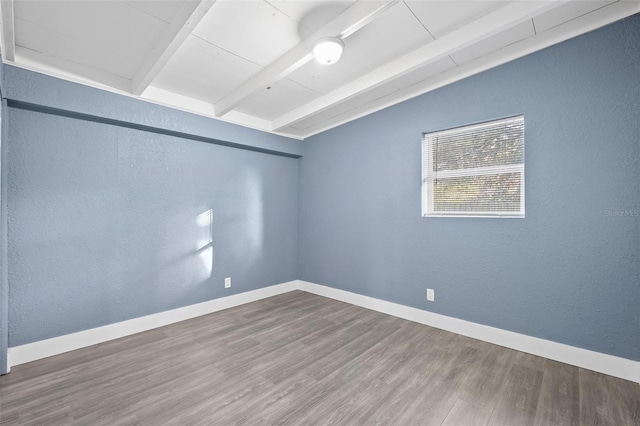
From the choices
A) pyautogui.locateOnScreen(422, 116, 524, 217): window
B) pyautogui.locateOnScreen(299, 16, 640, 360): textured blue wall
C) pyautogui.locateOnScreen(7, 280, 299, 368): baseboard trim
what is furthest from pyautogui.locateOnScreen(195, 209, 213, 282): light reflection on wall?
pyautogui.locateOnScreen(422, 116, 524, 217): window

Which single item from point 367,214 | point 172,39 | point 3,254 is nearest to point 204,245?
point 3,254

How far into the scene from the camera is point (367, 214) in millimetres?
3676

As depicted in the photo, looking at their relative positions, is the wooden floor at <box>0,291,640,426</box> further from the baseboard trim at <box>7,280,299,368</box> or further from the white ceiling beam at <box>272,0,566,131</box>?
the white ceiling beam at <box>272,0,566,131</box>

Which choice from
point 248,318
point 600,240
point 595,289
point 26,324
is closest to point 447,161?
point 600,240

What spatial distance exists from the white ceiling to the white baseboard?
236 centimetres

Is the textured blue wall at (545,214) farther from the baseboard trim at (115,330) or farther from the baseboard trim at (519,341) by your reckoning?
the baseboard trim at (115,330)

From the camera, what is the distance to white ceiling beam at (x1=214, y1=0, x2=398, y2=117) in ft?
6.00

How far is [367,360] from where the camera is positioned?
7.76 feet

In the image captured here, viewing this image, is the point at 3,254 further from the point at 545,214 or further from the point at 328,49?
the point at 545,214

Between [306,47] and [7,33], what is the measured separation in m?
2.09

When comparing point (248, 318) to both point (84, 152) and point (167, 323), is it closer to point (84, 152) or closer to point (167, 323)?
point (167, 323)

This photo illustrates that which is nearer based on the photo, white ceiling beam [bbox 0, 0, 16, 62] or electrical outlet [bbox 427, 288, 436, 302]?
white ceiling beam [bbox 0, 0, 16, 62]

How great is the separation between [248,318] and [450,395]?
2236mm

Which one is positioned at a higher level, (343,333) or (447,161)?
(447,161)
